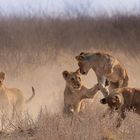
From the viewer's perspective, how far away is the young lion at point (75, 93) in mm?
13414

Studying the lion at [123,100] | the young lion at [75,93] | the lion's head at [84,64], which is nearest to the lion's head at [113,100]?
the lion at [123,100]

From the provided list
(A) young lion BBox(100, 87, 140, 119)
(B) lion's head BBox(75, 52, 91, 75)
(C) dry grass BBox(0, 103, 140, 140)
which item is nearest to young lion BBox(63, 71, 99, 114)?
(B) lion's head BBox(75, 52, 91, 75)

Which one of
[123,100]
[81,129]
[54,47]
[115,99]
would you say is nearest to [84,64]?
[123,100]

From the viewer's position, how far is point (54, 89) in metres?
21.2

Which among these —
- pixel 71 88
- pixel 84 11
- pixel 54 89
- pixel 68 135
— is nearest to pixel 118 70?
pixel 71 88

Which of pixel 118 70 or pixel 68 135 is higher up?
pixel 118 70

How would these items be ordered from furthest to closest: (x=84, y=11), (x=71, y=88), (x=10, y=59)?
(x=84, y=11) < (x=10, y=59) < (x=71, y=88)

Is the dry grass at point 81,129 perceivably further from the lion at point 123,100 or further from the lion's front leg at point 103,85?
the lion's front leg at point 103,85

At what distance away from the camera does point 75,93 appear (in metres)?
13.6

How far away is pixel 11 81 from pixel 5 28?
109 inches

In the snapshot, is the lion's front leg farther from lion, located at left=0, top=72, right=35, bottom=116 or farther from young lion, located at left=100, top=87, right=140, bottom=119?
lion, located at left=0, top=72, right=35, bottom=116

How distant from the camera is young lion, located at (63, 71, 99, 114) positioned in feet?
44.0

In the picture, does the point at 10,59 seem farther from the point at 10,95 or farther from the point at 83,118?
the point at 83,118

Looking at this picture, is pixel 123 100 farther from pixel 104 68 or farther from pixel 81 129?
pixel 81 129
